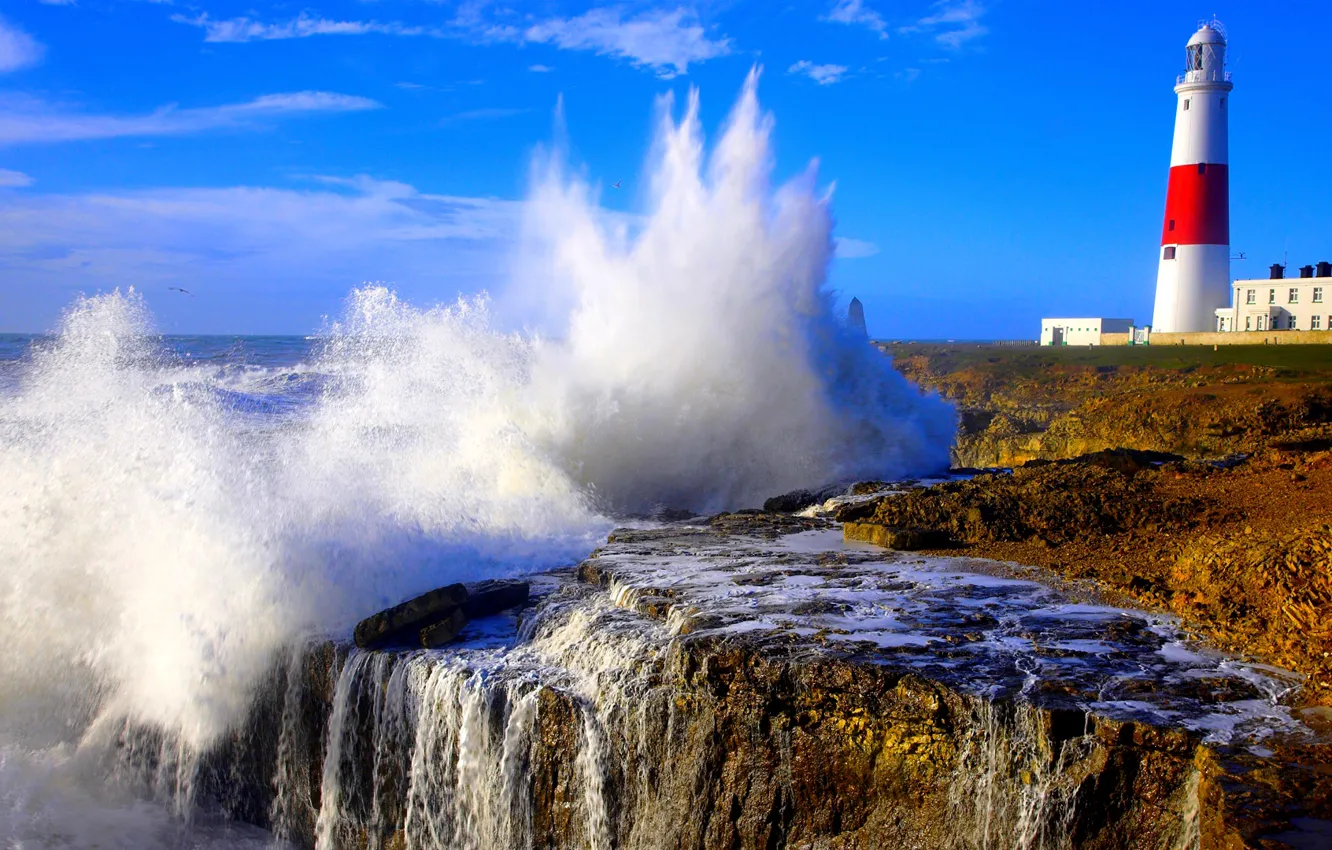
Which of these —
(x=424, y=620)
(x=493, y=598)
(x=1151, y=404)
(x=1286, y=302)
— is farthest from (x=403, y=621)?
(x=1286, y=302)

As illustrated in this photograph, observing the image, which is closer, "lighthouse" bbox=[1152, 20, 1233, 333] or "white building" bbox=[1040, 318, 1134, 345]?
"lighthouse" bbox=[1152, 20, 1233, 333]

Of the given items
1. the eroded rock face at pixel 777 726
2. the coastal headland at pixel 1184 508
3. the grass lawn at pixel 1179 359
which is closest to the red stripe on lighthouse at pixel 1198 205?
the grass lawn at pixel 1179 359

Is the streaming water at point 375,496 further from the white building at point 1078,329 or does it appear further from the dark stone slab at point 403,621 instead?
the white building at point 1078,329

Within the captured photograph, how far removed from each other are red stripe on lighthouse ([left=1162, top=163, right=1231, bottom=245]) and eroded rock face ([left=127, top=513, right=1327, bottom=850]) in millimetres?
31788

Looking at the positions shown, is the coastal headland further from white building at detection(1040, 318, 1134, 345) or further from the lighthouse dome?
white building at detection(1040, 318, 1134, 345)

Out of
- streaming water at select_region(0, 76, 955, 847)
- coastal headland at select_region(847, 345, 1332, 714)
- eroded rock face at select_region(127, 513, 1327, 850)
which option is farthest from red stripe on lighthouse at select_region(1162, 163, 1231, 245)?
eroded rock face at select_region(127, 513, 1327, 850)

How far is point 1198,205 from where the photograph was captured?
1367 inches

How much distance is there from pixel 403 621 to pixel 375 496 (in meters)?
3.82

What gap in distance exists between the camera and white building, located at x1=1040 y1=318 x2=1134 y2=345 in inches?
2174

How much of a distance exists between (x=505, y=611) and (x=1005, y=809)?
14.6 ft

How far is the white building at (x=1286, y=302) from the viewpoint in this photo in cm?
4125

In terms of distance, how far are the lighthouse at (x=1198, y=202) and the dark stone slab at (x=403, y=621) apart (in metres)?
34.1

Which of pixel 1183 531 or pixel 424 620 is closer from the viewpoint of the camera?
pixel 424 620

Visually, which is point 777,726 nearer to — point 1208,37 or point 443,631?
point 443,631
